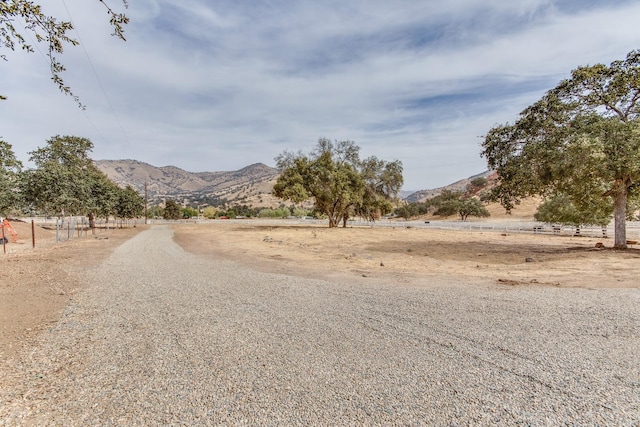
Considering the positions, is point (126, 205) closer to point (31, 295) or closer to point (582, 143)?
point (31, 295)

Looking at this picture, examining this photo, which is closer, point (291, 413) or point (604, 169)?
point (291, 413)

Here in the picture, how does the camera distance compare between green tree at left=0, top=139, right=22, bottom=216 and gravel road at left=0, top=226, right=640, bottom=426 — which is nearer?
gravel road at left=0, top=226, right=640, bottom=426

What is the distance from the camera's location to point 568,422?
2.59 m

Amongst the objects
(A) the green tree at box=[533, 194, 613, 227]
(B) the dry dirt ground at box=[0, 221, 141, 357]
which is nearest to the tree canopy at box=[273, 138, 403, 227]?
(A) the green tree at box=[533, 194, 613, 227]

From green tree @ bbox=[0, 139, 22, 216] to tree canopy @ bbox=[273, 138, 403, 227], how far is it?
79.2 ft

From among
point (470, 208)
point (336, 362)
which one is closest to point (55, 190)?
point (336, 362)

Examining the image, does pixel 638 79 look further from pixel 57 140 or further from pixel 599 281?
pixel 57 140

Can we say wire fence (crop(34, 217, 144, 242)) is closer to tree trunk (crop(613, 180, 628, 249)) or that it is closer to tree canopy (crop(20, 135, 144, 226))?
tree canopy (crop(20, 135, 144, 226))

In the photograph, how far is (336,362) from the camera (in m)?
3.66

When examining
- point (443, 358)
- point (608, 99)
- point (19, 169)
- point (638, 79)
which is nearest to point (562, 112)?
point (608, 99)

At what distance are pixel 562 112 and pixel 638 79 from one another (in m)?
2.71

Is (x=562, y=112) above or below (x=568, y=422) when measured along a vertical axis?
above

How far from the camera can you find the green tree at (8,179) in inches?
975

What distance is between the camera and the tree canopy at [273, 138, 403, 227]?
3947 centimetres
